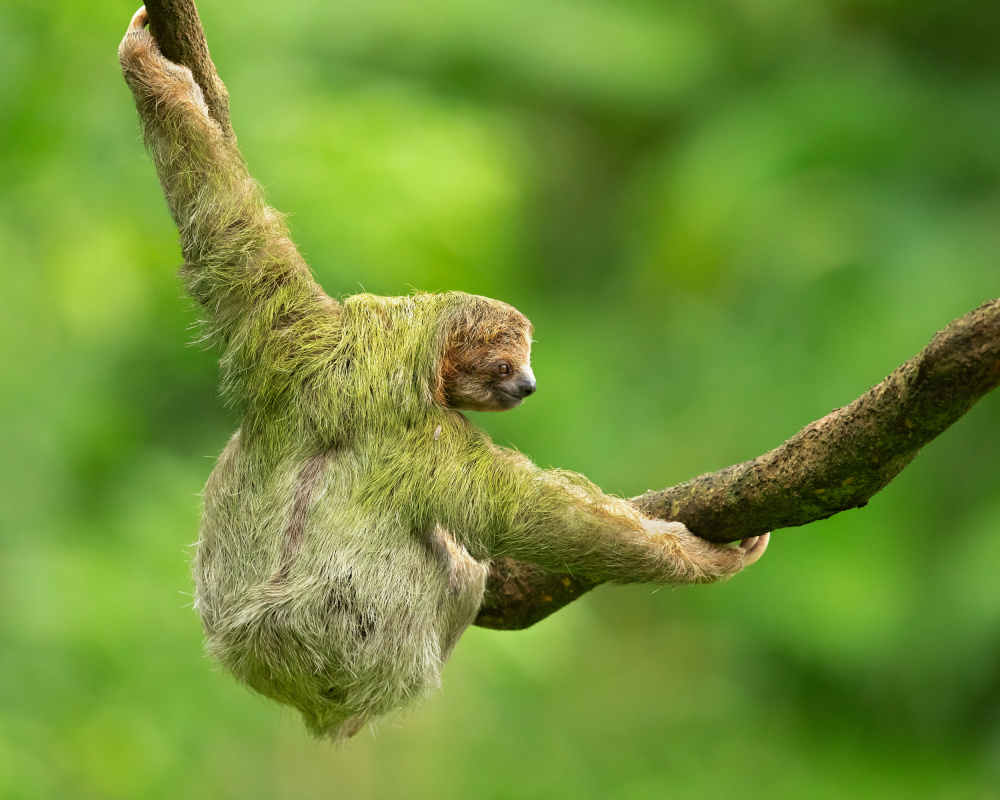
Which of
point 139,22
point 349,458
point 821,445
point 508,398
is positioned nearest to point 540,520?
point 508,398

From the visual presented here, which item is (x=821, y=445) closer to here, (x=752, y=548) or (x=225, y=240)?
(x=752, y=548)

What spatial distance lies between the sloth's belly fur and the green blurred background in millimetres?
1284

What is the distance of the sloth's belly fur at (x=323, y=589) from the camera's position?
11.8 feet

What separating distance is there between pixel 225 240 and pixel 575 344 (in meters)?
5.47

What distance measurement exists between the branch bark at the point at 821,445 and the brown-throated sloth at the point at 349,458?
0.11 m

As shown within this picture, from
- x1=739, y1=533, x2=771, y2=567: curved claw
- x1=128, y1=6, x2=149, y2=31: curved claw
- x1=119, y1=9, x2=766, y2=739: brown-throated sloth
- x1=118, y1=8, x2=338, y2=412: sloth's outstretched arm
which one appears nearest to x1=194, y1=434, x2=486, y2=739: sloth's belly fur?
x1=119, y1=9, x2=766, y2=739: brown-throated sloth

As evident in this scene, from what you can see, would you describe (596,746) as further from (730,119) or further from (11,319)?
(11,319)

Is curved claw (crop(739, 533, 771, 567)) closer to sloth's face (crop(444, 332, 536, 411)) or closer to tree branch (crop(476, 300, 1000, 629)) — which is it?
tree branch (crop(476, 300, 1000, 629))

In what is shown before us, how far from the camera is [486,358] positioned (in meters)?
3.57

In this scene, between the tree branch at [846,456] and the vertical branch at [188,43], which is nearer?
the tree branch at [846,456]

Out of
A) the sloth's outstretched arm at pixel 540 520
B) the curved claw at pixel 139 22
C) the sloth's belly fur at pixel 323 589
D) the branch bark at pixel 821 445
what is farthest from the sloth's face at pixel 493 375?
the curved claw at pixel 139 22

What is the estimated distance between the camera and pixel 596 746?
962 centimetres

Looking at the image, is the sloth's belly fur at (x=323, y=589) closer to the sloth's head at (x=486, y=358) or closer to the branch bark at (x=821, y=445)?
the sloth's head at (x=486, y=358)

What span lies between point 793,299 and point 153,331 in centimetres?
478
